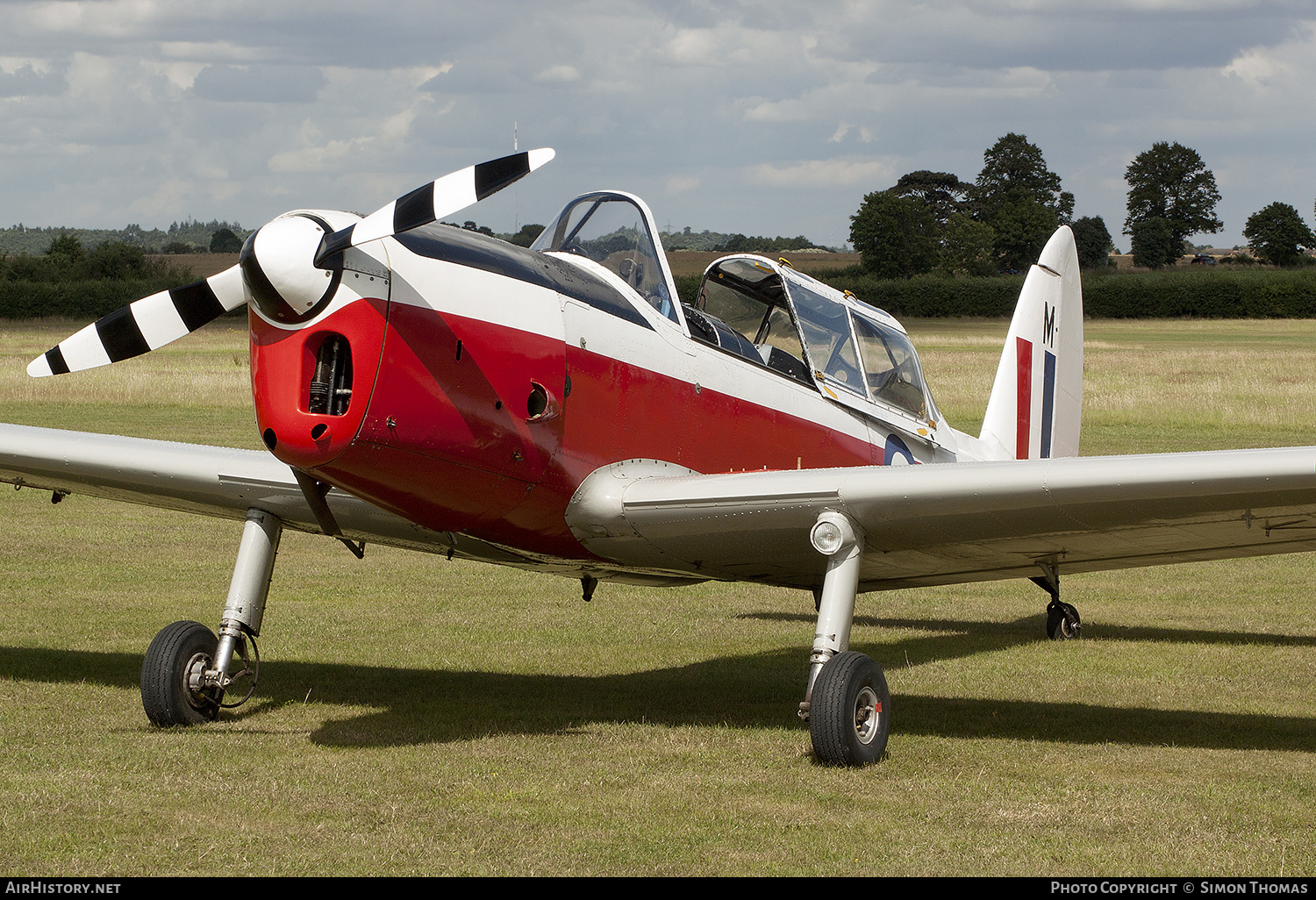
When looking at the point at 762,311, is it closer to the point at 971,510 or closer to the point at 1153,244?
the point at 971,510

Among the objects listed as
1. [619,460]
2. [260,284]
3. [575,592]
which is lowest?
[575,592]

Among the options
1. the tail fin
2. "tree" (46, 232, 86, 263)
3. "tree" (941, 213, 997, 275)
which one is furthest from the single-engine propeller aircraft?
"tree" (941, 213, 997, 275)

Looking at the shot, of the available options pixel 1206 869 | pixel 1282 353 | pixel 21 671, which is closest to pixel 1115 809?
pixel 1206 869

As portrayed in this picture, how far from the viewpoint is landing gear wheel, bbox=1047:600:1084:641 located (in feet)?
34.2

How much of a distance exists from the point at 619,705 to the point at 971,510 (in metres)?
2.62

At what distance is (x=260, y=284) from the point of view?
5371 millimetres

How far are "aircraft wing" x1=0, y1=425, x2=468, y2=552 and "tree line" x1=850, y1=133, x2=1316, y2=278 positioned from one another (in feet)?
301

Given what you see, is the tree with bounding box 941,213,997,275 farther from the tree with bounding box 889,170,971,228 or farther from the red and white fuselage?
the red and white fuselage

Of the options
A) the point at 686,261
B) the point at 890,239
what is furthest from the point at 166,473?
the point at 890,239

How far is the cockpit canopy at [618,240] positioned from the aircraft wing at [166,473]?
1.73 m

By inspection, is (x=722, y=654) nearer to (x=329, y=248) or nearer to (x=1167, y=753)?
(x=1167, y=753)

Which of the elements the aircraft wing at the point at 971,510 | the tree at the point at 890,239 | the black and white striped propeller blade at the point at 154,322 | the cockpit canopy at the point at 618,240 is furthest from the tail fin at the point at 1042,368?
the tree at the point at 890,239

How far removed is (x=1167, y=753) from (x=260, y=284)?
4.96m

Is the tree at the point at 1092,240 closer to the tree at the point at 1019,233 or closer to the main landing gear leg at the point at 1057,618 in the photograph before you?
the tree at the point at 1019,233
